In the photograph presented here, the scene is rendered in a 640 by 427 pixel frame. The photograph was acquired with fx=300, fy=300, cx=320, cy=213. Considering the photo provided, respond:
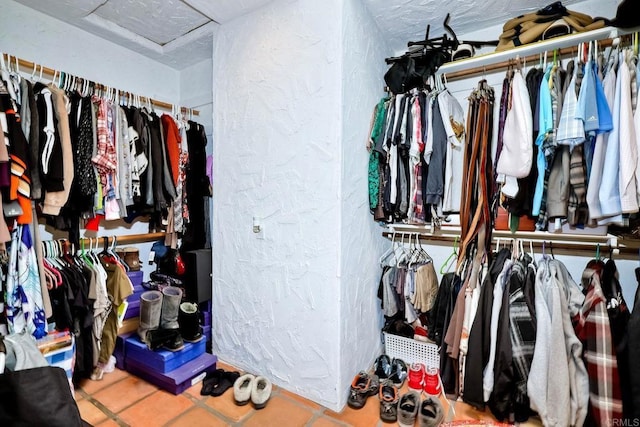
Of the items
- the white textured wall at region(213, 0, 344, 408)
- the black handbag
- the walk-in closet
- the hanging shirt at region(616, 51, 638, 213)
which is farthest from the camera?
the white textured wall at region(213, 0, 344, 408)

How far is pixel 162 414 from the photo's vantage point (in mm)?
1574

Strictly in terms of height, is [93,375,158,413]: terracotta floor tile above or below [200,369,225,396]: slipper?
below

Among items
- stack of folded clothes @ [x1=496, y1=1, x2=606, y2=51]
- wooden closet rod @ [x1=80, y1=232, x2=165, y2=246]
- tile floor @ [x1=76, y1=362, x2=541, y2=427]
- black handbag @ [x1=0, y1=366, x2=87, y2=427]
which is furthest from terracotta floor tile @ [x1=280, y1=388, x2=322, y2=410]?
stack of folded clothes @ [x1=496, y1=1, x2=606, y2=51]

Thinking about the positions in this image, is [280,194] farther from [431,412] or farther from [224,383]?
[431,412]

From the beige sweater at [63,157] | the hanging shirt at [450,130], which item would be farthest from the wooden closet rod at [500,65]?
the beige sweater at [63,157]

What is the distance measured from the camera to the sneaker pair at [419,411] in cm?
148

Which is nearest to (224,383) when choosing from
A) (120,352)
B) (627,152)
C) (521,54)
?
(120,352)

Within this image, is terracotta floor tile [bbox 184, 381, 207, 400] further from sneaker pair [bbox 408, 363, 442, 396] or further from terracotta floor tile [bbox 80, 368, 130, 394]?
sneaker pair [bbox 408, 363, 442, 396]

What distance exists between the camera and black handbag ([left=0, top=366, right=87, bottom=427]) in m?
0.95

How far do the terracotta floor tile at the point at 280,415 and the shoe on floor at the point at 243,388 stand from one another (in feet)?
0.34

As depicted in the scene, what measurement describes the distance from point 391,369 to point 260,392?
0.83 m

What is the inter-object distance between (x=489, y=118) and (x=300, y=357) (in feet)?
5.83

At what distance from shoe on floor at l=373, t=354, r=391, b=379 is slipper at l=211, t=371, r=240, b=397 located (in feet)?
2.89

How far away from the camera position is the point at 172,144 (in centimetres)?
230
